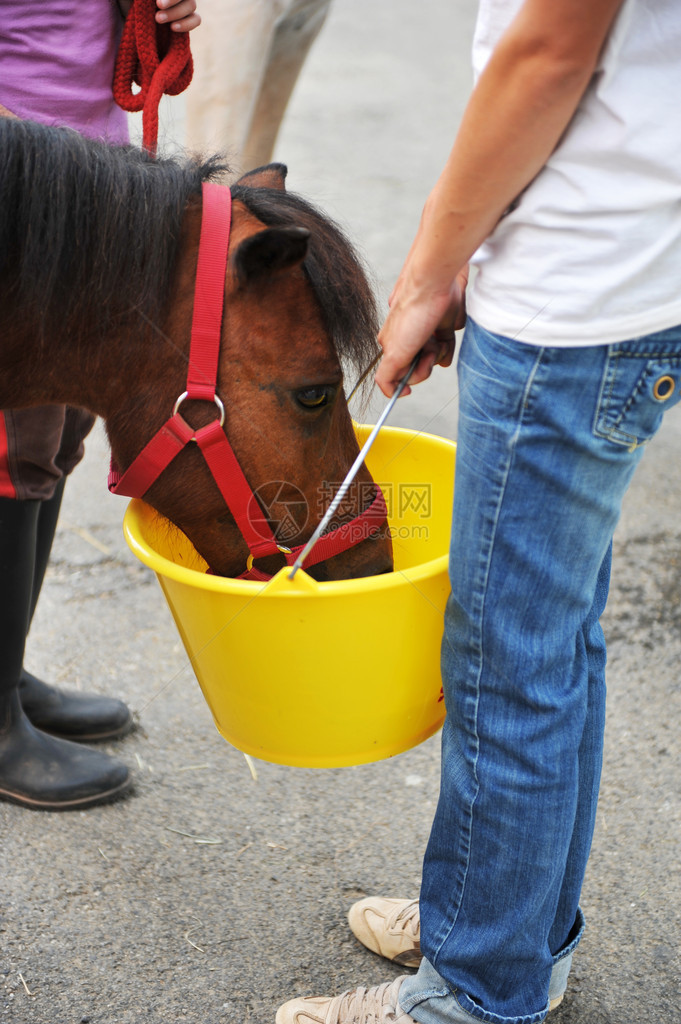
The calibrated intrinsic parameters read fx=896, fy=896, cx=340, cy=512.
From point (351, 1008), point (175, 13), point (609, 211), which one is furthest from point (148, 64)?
point (351, 1008)

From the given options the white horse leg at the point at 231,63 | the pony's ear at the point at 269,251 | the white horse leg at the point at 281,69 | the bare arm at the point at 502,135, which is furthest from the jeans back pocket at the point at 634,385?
the white horse leg at the point at 281,69

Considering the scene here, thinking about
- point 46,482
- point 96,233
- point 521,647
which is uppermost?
point 96,233

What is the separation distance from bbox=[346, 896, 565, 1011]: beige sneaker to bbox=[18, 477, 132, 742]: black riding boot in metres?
0.75

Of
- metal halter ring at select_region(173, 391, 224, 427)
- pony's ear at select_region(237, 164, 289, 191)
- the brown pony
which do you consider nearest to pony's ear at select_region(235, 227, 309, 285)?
the brown pony

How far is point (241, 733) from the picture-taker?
144 cm

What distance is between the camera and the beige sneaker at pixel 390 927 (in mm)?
1479

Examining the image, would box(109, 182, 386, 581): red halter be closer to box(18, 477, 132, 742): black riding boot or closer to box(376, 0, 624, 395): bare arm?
box(376, 0, 624, 395): bare arm

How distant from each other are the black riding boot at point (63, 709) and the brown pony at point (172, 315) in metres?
0.62

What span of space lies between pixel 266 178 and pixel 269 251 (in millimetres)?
346

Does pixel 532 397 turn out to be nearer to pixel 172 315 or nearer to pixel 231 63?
pixel 172 315

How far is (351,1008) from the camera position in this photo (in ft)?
4.34

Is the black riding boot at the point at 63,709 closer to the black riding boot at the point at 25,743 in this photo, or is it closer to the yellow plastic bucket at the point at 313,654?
the black riding boot at the point at 25,743

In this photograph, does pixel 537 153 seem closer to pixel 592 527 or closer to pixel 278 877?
pixel 592 527

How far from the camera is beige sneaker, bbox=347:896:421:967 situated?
1479 mm
